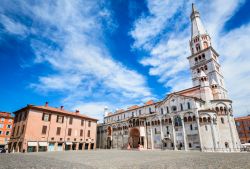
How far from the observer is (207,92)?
119 feet

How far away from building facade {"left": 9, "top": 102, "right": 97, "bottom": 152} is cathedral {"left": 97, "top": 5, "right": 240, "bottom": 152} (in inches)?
557

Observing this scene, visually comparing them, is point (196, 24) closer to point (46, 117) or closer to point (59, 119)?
point (59, 119)

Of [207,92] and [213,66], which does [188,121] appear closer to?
[207,92]

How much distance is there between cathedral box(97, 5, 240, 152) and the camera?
106 ft

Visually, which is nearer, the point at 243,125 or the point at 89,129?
the point at 89,129

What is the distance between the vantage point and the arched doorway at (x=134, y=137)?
46131mm

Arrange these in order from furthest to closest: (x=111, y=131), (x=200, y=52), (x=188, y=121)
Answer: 1. (x=111, y=131)
2. (x=200, y=52)
3. (x=188, y=121)

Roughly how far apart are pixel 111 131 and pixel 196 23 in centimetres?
4530

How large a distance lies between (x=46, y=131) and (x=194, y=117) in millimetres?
34887

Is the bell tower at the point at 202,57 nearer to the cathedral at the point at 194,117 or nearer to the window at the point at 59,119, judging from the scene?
the cathedral at the point at 194,117

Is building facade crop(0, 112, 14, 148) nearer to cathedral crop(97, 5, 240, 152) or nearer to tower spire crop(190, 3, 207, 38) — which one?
cathedral crop(97, 5, 240, 152)

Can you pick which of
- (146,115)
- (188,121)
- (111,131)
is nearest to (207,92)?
(188,121)

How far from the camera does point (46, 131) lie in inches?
1489

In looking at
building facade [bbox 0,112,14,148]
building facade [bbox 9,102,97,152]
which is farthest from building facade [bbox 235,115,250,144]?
building facade [bbox 0,112,14,148]
